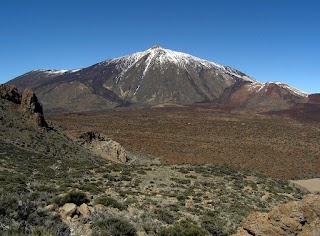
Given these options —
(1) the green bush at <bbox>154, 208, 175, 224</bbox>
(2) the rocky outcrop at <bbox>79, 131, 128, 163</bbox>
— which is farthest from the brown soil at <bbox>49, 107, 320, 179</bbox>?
(1) the green bush at <bbox>154, 208, 175, 224</bbox>

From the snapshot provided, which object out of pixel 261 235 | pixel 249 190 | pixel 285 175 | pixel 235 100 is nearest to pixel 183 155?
pixel 285 175

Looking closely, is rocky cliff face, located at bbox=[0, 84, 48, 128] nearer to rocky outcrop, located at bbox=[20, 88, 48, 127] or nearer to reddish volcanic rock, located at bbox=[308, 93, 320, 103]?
rocky outcrop, located at bbox=[20, 88, 48, 127]

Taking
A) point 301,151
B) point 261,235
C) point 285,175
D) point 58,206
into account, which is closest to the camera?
point 261,235

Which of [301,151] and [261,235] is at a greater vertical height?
[261,235]

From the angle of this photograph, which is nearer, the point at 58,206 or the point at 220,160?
the point at 58,206

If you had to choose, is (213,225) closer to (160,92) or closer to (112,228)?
(112,228)

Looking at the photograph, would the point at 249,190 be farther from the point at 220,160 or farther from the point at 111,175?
the point at 220,160

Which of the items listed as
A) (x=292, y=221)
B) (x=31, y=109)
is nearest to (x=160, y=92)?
(x=31, y=109)
